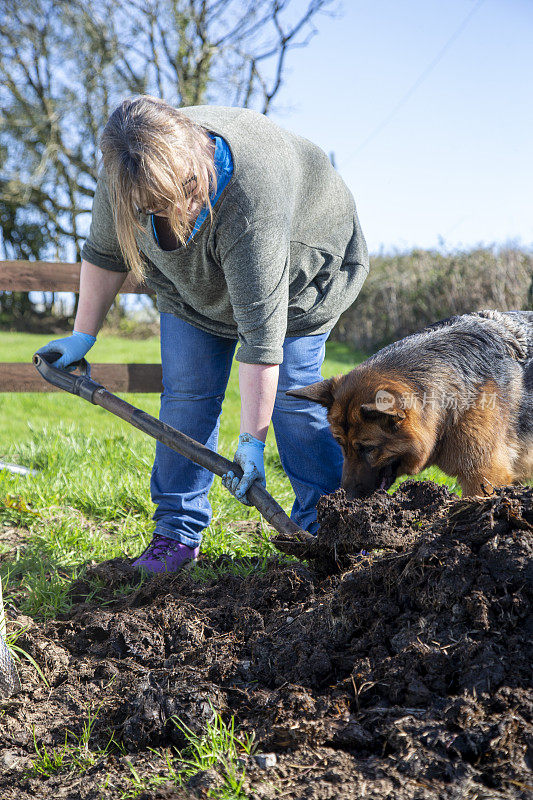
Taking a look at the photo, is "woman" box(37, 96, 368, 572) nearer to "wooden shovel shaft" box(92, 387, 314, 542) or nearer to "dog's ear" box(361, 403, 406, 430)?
"wooden shovel shaft" box(92, 387, 314, 542)

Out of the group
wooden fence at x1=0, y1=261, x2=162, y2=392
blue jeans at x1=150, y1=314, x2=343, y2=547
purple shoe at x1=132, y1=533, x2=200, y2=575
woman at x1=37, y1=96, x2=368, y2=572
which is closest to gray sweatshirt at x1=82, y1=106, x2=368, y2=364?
woman at x1=37, y1=96, x2=368, y2=572

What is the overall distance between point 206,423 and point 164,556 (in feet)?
2.41

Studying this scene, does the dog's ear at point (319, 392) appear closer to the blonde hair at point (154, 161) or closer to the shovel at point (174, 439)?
the shovel at point (174, 439)

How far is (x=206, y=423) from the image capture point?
3.31 m

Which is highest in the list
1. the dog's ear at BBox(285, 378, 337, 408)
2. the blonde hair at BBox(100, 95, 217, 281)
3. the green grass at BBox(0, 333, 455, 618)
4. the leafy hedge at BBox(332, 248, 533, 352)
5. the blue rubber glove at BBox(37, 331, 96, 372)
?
the leafy hedge at BBox(332, 248, 533, 352)

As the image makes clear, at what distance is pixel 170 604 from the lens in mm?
2469

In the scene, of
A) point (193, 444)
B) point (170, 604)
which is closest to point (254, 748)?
point (170, 604)

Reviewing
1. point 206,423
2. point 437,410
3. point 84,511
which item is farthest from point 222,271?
point 84,511

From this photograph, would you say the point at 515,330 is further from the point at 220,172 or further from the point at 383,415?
the point at 220,172

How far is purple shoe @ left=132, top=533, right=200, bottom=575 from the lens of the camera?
10.0ft

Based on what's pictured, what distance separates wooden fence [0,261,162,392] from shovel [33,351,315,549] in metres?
2.10

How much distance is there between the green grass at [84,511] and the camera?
3125 mm

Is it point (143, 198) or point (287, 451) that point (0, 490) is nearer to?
point (287, 451)

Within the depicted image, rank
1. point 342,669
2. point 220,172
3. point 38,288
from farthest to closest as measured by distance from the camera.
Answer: point 38,288
point 220,172
point 342,669
